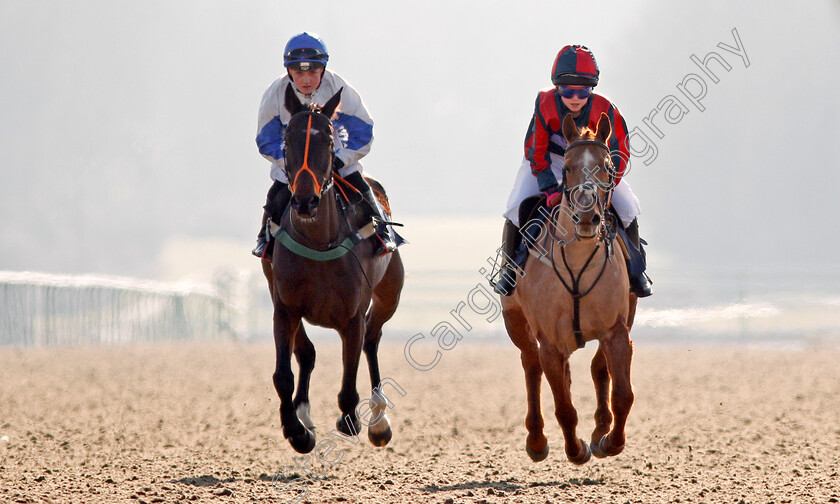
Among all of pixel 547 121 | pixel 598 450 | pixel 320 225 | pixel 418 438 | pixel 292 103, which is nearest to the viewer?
pixel 598 450

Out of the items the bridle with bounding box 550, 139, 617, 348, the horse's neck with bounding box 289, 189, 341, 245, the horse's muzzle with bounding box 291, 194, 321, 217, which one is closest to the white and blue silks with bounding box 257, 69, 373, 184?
the horse's neck with bounding box 289, 189, 341, 245

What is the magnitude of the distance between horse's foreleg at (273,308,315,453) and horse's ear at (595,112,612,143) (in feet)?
9.32

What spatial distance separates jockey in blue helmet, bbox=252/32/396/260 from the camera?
32.6 feet

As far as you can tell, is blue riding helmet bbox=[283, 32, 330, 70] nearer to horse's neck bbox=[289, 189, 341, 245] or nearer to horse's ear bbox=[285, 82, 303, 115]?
horse's ear bbox=[285, 82, 303, 115]

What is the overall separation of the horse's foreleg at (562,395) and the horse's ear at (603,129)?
1632 mm

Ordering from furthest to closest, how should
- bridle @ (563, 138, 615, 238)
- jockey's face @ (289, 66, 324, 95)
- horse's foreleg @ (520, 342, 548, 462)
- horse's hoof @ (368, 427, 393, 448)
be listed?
horse's hoof @ (368, 427, 393, 448)
jockey's face @ (289, 66, 324, 95)
horse's foreleg @ (520, 342, 548, 462)
bridle @ (563, 138, 615, 238)

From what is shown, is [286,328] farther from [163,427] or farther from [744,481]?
[163,427]

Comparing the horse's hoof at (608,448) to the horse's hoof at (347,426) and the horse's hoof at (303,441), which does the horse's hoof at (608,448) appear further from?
the horse's hoof at (303,441)

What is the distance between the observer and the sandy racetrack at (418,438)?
1077 centimetres

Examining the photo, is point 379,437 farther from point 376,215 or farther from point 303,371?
point 376,215

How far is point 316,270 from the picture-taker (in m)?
9.64

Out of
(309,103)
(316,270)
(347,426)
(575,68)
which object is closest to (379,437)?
(347,426)

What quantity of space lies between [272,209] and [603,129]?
9.59 feet

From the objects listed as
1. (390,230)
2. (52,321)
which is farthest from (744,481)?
(52,321)
